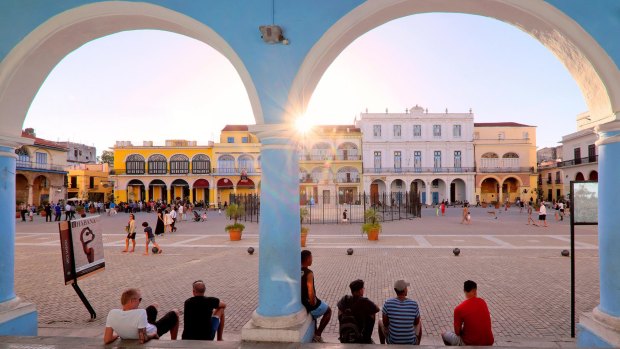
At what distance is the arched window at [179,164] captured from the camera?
44750mm

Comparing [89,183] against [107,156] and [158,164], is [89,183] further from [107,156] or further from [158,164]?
[107,156]

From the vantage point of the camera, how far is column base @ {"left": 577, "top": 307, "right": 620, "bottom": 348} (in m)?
3.53

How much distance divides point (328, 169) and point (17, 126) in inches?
1638

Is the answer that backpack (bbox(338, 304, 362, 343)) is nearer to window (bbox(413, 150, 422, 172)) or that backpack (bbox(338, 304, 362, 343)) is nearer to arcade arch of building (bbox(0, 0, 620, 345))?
arcade arch of building (bbox(0, 0, 620, 345))

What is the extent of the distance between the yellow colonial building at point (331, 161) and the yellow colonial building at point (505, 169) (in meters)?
15.7

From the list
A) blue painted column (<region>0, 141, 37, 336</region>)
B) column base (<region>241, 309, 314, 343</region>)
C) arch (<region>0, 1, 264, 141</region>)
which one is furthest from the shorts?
blue painted column (<region>0, 141, 37, 336</region>)

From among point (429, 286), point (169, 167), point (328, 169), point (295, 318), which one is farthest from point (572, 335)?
point (169, 167)

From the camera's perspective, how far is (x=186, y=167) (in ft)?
147

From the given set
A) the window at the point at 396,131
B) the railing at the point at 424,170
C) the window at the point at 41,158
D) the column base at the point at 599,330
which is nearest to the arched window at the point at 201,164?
the window at the point at 41,158

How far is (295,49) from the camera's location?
12.7 ft

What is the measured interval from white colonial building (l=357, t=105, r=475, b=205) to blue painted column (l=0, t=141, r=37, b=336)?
4246 centimetres

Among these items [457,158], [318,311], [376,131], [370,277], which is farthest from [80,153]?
[318,311]

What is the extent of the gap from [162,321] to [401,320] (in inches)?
111

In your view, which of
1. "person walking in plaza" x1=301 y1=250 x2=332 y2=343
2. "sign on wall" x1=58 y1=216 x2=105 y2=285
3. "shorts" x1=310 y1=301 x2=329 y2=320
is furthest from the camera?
"sign on wall" x1=58 y1=216 x2=105 y2=285
